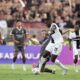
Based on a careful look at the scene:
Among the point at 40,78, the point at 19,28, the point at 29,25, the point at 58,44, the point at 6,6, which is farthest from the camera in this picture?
the point at 6,6

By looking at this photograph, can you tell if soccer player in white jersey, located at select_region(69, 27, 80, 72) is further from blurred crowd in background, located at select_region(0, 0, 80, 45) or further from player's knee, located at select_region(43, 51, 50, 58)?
blurred crowd in background, located at select_region(0, 0, 80, 45)

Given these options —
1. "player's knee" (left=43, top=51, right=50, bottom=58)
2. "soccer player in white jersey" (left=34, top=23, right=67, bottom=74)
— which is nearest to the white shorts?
"soccer player in white jersey" (left=34, top=23, right=67, bottom=74)

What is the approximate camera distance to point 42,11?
31828mm

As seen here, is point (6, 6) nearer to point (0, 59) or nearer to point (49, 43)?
point (0, 59)

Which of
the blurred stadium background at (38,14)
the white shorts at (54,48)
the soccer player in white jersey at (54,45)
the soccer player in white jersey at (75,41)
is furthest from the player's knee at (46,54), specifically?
the blurred stadium background at (38,14)

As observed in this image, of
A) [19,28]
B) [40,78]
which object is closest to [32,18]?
[19,28]

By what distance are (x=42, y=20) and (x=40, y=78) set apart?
47.3 feet

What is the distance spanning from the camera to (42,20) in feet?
102

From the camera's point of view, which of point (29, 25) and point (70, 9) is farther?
point (70, 9)

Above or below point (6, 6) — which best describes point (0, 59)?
below

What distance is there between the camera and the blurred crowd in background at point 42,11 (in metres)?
30.6

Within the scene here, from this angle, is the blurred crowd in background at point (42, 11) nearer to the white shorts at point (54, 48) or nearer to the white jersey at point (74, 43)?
the white jersey at point (74, 43)

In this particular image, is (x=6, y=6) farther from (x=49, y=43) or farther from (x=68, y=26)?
(x=49, y=43)

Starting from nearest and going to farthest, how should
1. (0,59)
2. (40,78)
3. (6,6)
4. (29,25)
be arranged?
1. (40,78)
2. (0,59)
3. (29,25)
4. (6,6)
